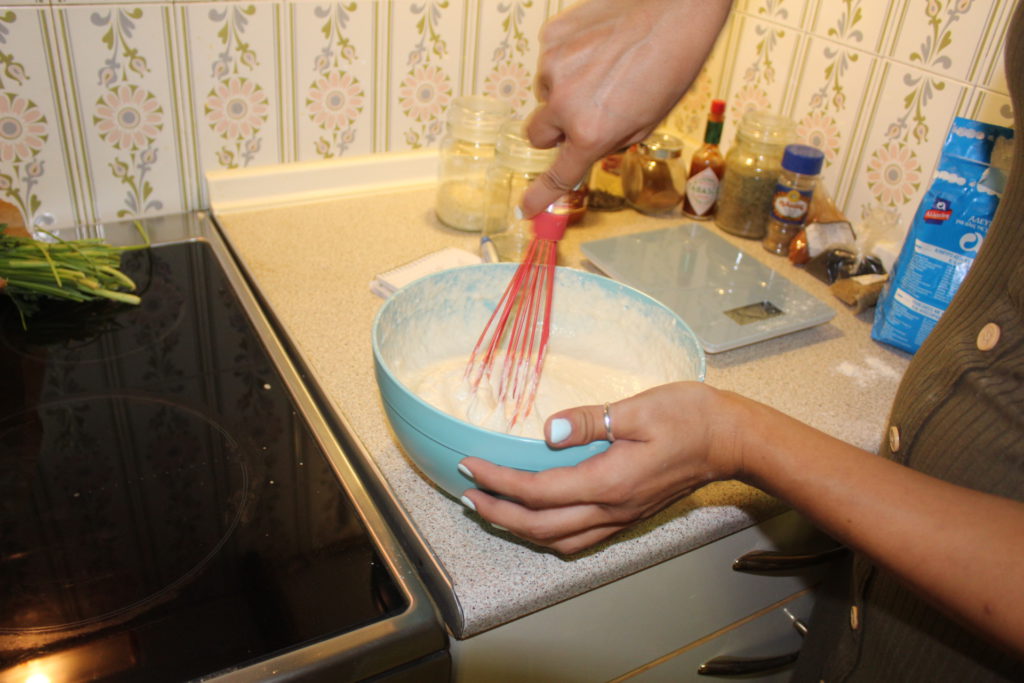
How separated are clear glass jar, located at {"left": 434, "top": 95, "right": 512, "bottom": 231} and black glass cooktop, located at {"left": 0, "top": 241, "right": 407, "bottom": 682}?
1.13 ft

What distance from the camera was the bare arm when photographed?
48 centimetres

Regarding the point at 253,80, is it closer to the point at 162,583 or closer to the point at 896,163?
the point at 162,583

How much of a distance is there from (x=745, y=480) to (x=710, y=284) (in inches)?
17.3

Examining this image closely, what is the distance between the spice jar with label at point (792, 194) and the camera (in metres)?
1.05

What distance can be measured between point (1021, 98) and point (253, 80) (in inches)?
33.1

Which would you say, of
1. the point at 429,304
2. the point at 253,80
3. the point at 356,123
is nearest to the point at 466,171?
the point at 356,123

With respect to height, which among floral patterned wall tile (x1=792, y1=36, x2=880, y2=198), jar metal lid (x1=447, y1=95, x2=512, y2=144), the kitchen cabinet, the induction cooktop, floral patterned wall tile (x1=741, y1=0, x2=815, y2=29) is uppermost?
floral patterned wall tile (x1=741, y1=0, x2=815, y2=29)

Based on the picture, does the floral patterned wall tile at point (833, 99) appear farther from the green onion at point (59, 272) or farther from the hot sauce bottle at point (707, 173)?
the green onion at point (59, 272)

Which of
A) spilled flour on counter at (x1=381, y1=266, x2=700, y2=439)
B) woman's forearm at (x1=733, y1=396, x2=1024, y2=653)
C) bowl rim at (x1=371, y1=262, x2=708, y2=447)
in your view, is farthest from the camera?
spilled flour on counter at (x1=381, y1=266, x2=700, y2=439)

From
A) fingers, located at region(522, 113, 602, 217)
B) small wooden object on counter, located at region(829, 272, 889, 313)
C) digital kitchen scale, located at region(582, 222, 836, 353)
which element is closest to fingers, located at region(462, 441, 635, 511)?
fingers, located at region(522, 113, 602, 217)

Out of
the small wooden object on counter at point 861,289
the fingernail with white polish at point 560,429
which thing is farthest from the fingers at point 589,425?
the small wooden object on counter at point 861,289

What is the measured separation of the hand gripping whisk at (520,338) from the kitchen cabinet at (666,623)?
180 millimetres

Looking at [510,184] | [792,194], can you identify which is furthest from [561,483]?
[792,194]

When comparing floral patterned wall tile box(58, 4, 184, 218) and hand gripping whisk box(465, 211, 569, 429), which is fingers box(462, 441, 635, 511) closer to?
hand gripping whisk box(465, 211, 569, 429)
